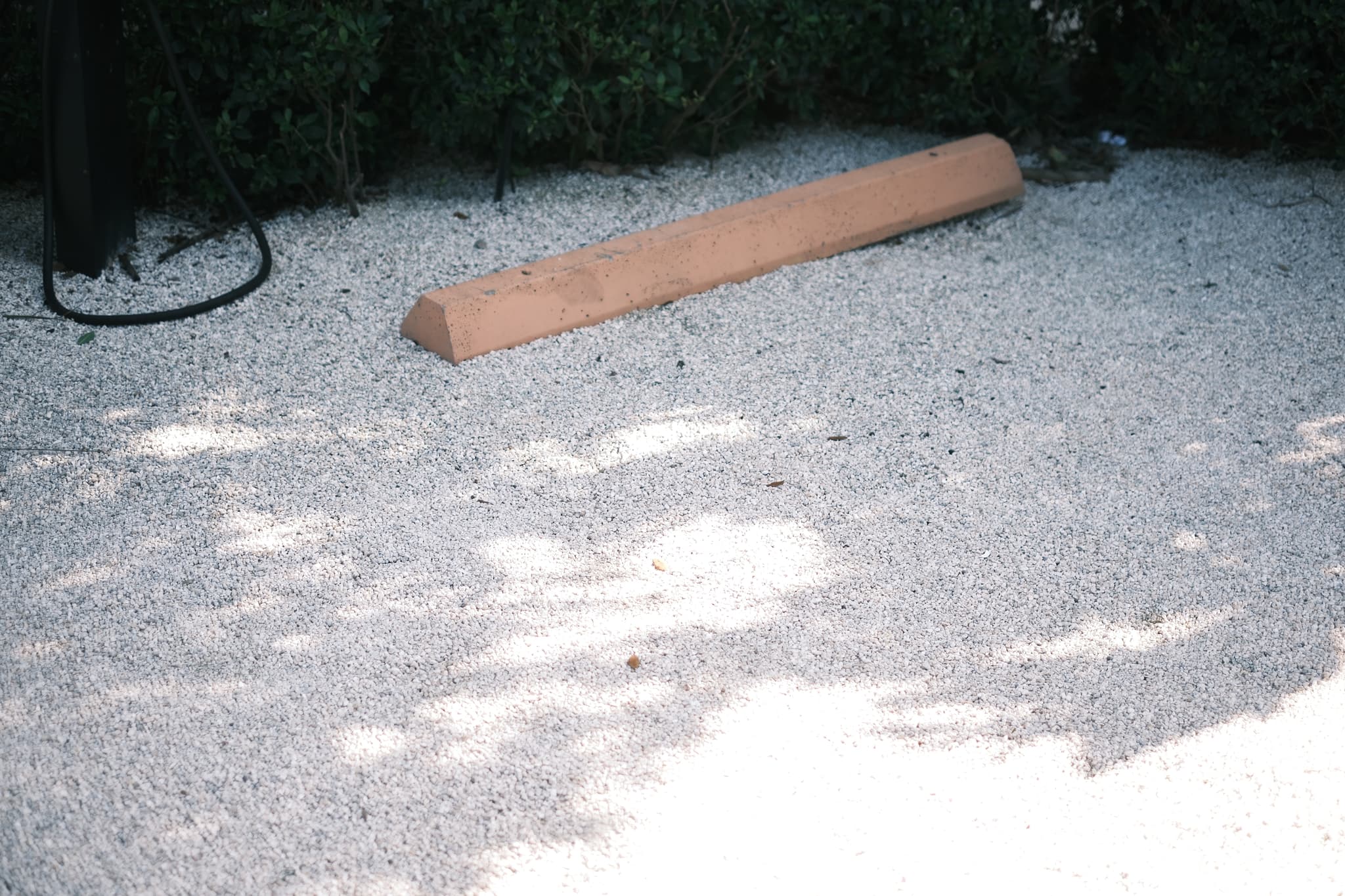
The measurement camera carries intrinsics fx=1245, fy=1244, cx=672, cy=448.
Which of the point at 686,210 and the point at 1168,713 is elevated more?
the point at 1168,713

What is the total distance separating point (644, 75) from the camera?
464 cm

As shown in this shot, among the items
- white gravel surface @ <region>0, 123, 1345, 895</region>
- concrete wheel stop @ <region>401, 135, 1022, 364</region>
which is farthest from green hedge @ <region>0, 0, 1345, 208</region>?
concrete wheel stop @ <region>401, 135, 1022, 364</region>

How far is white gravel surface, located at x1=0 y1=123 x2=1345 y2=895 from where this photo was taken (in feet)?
7.22

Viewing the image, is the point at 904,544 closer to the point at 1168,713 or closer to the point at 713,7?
the point at 1168,713

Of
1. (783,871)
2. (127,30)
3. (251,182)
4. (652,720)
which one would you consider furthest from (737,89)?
(783,871)

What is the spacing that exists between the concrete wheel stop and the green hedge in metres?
0.56

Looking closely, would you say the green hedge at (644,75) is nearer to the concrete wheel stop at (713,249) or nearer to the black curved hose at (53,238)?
the black curved hose at (53,238)

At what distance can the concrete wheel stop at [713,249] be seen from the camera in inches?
148

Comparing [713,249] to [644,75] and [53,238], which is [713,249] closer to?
[644,75]

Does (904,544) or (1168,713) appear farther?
(904,544)

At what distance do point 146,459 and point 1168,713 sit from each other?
2.52 meters

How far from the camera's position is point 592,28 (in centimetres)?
447

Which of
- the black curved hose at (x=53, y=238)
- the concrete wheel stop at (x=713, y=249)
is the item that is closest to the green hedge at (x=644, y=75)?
the black curved hose at (x=53, y=238)

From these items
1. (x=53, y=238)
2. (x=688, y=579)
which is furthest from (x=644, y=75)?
(x=688, y=579)
